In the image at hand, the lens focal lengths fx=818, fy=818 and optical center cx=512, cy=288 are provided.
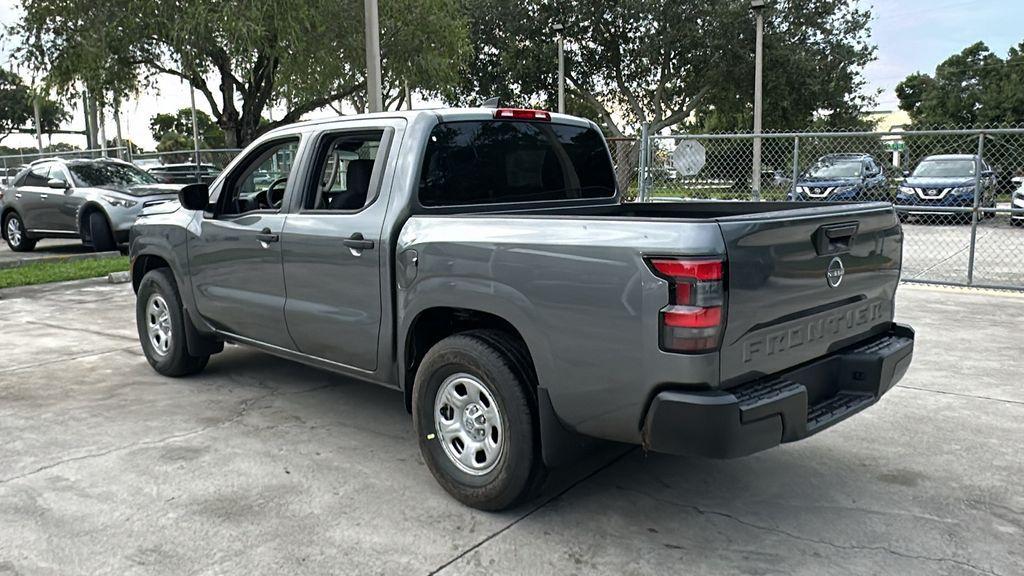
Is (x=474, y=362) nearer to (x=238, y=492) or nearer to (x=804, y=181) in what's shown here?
(x=238, y=492)

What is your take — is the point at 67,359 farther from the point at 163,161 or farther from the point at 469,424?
the point at 163,161

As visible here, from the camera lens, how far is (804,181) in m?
12.7

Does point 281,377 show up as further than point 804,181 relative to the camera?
No

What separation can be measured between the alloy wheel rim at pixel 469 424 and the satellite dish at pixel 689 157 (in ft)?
29.0

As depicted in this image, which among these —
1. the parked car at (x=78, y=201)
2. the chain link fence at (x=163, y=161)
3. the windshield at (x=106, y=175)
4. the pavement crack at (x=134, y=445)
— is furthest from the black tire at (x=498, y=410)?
the chain link fence at (x=163, y=161)

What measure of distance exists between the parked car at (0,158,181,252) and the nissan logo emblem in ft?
39.6

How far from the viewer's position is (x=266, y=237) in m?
4.95

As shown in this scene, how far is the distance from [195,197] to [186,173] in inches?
639

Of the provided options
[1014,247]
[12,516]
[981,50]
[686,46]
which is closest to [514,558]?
[12,516]

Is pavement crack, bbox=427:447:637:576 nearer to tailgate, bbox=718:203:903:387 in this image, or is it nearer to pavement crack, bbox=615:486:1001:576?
pavement crack, bbox=615:486:1001:576

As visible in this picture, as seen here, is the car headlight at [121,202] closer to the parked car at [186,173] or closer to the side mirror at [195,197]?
the parked car at [186,173]

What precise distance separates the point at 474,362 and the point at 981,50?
73360 mm

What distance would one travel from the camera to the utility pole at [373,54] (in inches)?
523

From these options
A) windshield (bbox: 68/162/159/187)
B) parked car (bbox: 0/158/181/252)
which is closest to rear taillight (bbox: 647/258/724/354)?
parked car (bbox: 0/158/181/252)
